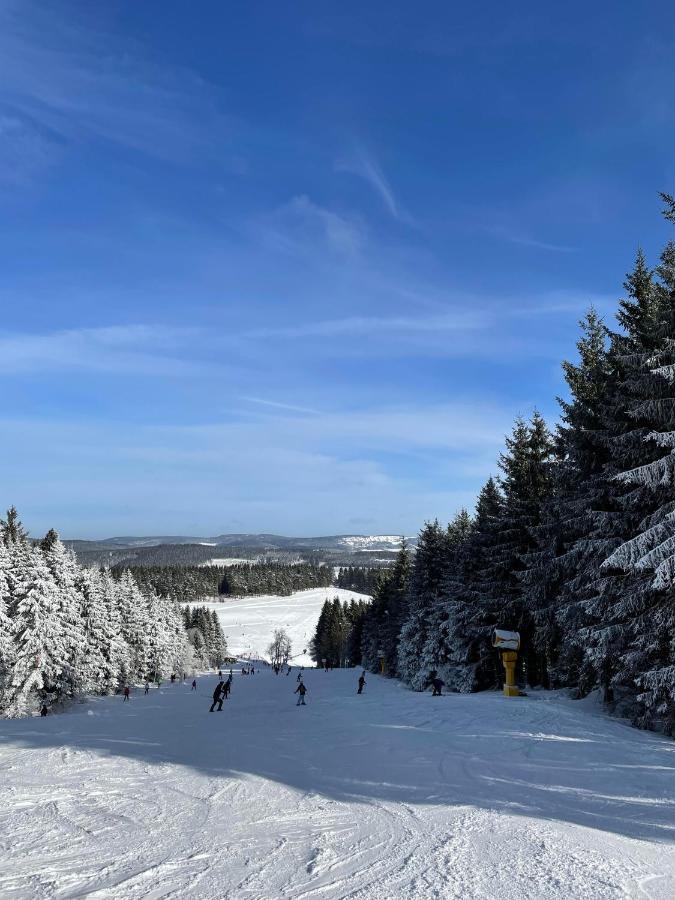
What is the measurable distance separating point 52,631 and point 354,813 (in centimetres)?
3132

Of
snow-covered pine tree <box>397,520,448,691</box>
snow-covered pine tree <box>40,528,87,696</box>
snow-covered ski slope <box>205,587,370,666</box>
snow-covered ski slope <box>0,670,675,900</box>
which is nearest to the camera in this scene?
snow-covered ski slope <box>0,670,675,900</box>

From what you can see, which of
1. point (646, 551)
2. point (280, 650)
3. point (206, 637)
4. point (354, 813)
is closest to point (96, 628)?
point (354, 813)

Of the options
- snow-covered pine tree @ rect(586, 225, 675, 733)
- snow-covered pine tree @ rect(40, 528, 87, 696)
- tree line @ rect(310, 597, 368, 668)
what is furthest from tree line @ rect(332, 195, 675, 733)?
tree line @ rect(310, 597, 368, 668)

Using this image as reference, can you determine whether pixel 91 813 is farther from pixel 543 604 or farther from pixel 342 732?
pixel 543 604

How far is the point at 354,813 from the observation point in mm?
9266

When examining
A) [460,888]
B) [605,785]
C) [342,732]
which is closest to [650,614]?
[605,785]

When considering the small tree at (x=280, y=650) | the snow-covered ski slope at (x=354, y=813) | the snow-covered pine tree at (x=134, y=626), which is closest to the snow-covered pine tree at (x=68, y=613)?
the snow-covered pine tree at (x=134, y=626)

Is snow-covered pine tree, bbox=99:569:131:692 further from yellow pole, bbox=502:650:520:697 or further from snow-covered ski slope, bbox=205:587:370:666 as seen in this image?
snow-covered ski slope, bbox=205:587:370:666

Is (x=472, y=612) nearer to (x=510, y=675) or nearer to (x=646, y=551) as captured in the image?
(x=510, y=675)

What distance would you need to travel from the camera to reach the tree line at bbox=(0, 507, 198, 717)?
112ft

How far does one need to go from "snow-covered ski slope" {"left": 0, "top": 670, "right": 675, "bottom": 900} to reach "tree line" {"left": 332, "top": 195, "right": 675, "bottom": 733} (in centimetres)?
242

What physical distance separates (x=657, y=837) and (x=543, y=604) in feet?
59.7

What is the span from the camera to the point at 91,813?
393 inches

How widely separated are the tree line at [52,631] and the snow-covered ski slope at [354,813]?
741 inches
